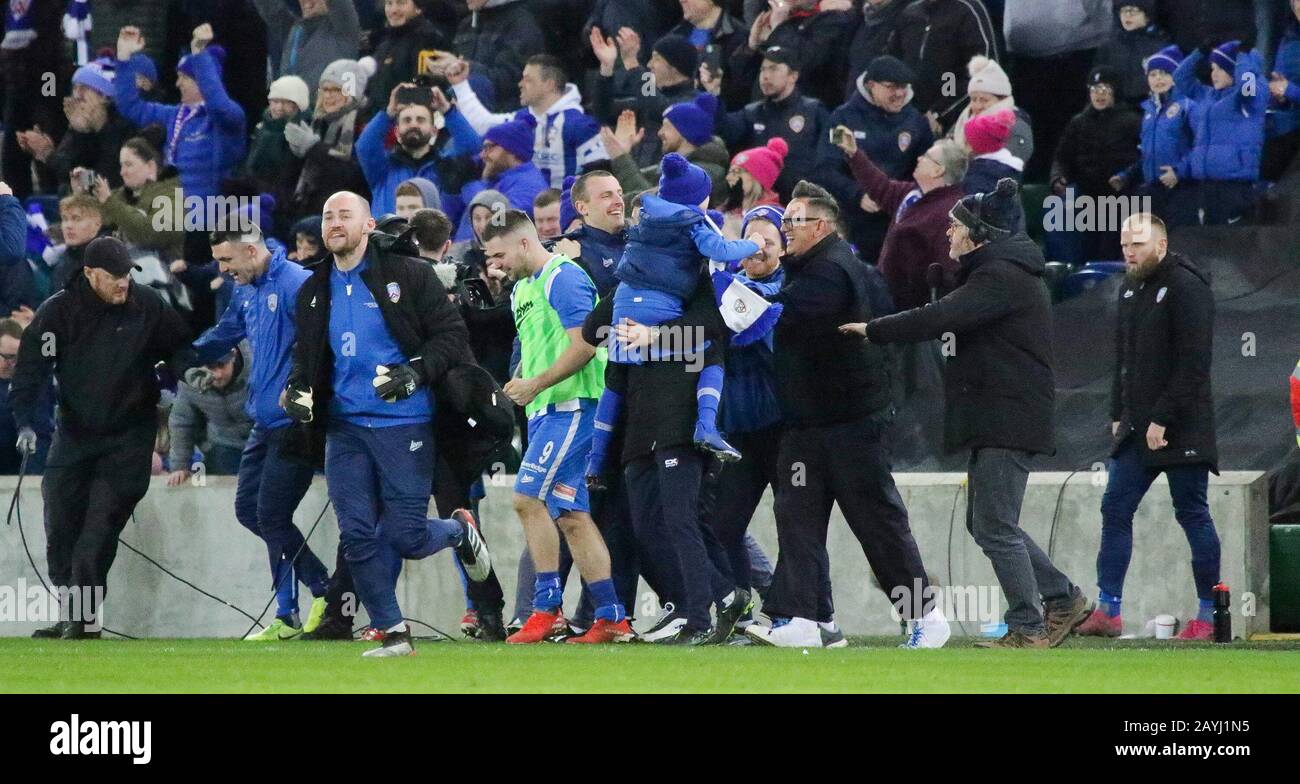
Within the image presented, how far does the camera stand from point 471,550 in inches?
411

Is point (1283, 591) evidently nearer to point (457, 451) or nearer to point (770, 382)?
point (770, 382)

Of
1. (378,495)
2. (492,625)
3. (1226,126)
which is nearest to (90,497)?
(492,625)

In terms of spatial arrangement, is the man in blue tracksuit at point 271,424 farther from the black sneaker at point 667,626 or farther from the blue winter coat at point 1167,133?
the blue winter coat at point 1167,133

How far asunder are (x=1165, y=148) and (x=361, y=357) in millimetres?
6896

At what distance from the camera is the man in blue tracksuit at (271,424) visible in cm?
1188

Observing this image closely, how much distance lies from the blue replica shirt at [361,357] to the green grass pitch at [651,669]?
41.5 inches

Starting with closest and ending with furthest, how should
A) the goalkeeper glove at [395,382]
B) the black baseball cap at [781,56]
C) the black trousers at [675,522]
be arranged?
the goalkeeper glove at [395,382], the black trousers at [675,522], the black baseball cap at [781,56]

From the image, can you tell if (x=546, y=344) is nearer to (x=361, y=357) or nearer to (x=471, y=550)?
(x=471, y=550)

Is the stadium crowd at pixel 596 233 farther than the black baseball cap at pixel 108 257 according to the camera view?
No

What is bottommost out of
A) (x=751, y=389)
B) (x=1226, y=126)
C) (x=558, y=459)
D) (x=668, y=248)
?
(x=558, y=459)

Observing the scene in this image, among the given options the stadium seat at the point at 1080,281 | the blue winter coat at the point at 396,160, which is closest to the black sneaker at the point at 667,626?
the stadium seat at the point at 1080,281

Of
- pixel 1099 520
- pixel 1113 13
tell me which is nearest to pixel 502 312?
pixel 1099 520

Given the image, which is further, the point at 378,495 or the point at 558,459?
the point at 558,459

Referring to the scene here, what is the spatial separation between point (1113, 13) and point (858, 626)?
5366 mm
